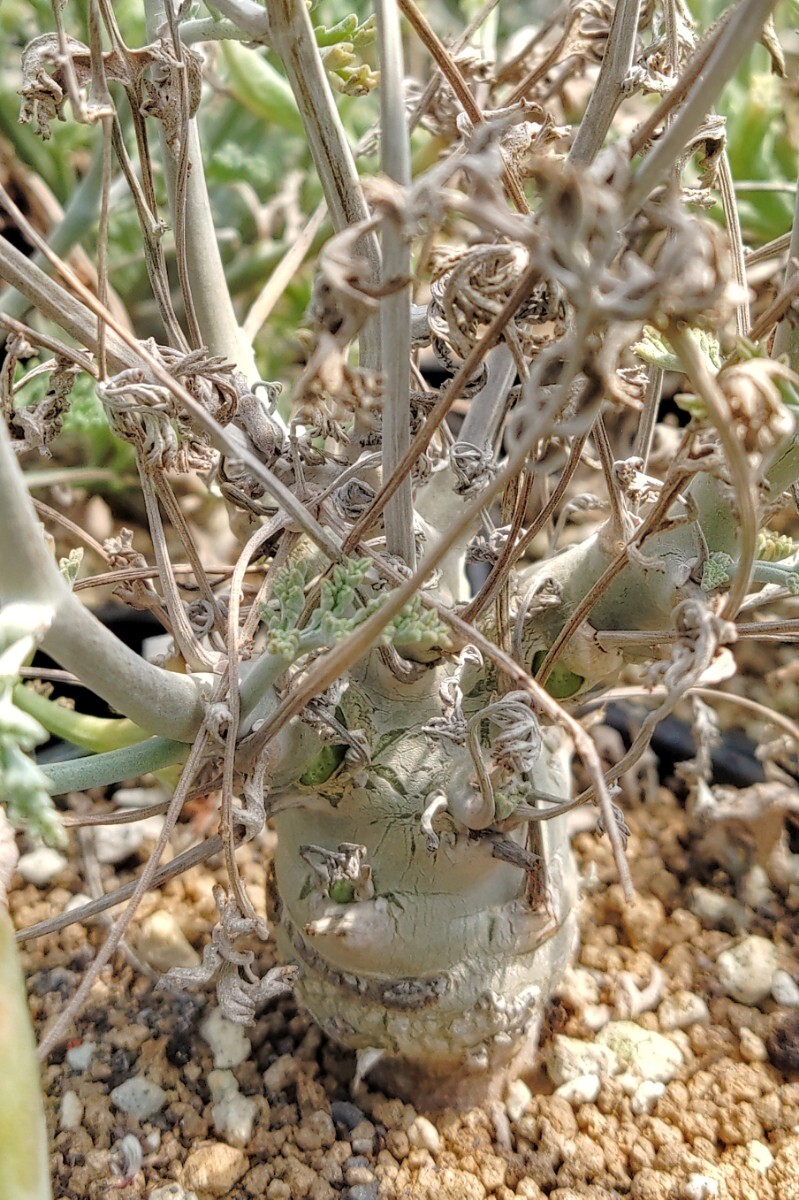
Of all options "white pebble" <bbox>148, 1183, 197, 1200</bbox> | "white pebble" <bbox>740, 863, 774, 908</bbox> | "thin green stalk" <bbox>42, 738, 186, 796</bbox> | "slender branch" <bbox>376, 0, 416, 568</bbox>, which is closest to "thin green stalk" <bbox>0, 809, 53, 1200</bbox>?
"thin green stalk" <bbox>42, 738, 186, 796</bbox>

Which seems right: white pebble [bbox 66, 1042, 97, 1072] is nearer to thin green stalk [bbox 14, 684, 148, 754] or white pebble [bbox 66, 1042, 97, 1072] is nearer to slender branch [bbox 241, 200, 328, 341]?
thin green stalk [bbox 14, 684, 148, 754]

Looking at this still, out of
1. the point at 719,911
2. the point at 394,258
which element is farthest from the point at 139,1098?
the point at 394,258

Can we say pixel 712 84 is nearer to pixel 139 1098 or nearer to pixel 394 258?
pixel 394 258

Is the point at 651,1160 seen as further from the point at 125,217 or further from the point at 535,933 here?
the point at 125,217

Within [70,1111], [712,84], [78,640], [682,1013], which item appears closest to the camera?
[712,84]

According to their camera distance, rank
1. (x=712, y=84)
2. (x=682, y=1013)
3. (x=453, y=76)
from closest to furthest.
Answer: (x=712, y=84) < (x=453, y=76) < (x=682, y=1013)

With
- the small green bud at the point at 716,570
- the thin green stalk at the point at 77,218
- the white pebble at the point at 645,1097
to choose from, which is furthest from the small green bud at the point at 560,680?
the thin green stalk at the point at 77,218
